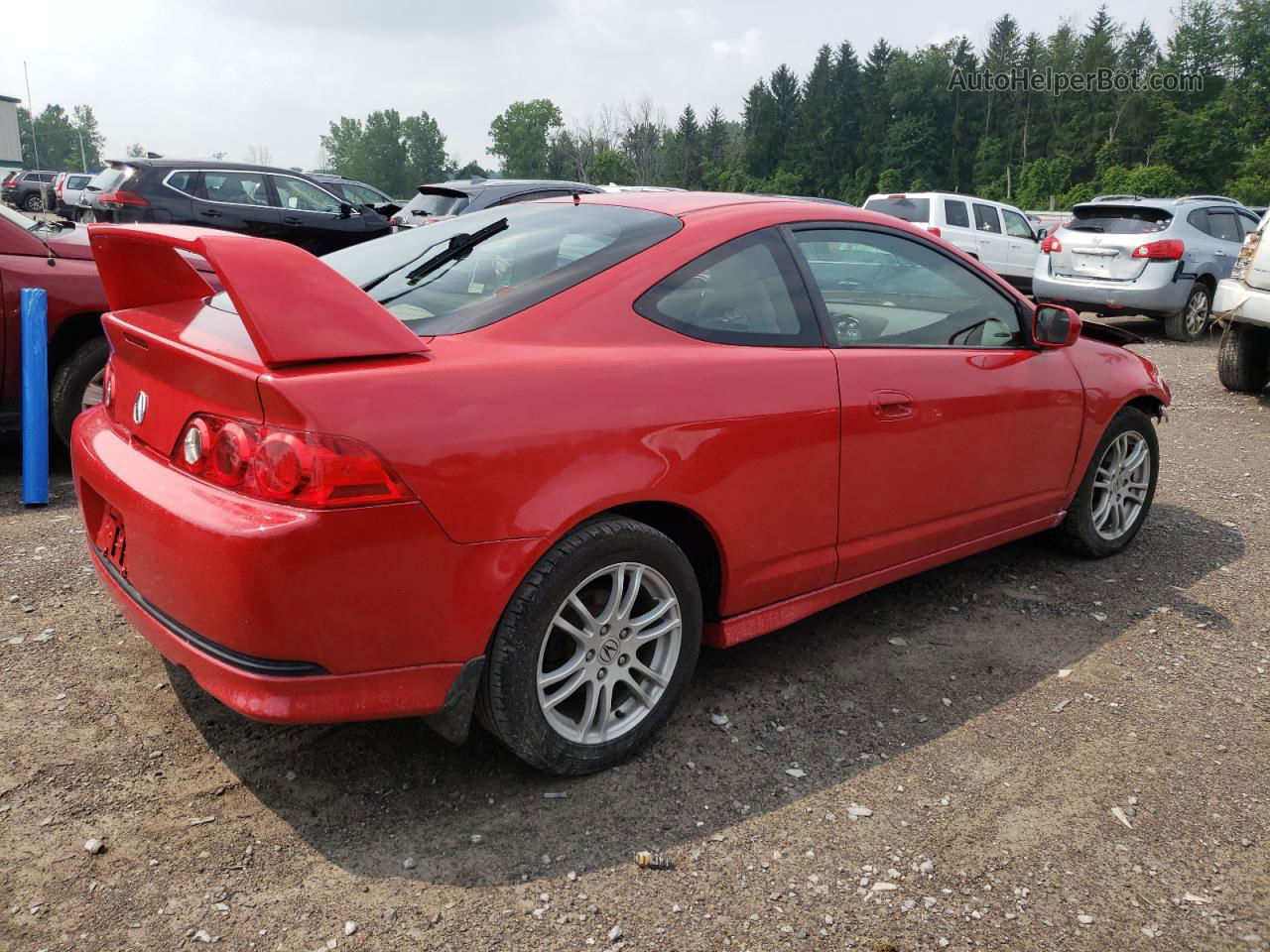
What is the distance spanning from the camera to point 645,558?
271 cm

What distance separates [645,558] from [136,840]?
4.67ft

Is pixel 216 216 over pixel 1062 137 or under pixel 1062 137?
under

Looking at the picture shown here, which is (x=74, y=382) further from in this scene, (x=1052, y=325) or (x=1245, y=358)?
(x=1245, y=358)

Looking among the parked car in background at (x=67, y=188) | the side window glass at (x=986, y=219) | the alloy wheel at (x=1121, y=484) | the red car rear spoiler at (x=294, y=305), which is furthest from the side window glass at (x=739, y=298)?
the parked car in background at (x=67, y=188)

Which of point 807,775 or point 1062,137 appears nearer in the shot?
point 807,775

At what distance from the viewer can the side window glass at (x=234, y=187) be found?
46.0ft

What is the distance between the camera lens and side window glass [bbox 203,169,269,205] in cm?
1402

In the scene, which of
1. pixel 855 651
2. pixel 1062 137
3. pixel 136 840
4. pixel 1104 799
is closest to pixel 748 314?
pixel 855 651

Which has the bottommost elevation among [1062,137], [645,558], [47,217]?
[645,558]

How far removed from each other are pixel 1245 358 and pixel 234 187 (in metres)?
12.4

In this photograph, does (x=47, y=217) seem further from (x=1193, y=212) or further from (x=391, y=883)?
(x=1193, y=212)

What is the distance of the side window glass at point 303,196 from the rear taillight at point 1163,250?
1064 cm

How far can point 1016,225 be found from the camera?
54.9ft

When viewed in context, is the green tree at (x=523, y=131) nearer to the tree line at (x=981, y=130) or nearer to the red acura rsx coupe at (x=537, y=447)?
the tree line at (x=981, y=130)
